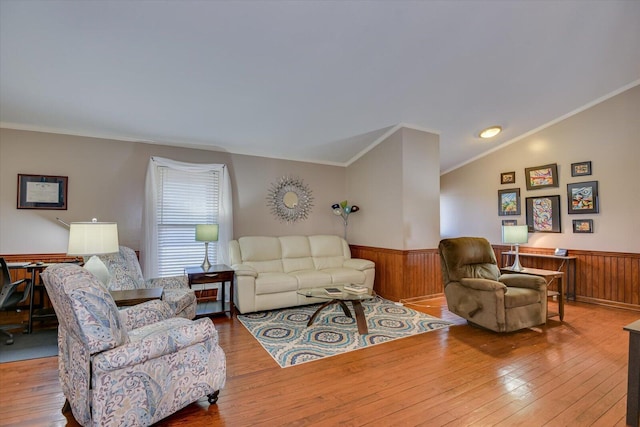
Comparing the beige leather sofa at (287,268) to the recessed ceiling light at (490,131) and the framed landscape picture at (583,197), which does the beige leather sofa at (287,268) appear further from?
the framed landscape picture at (583,197)

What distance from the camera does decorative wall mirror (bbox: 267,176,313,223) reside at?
519 cm

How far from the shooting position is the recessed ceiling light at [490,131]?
15.9 feet

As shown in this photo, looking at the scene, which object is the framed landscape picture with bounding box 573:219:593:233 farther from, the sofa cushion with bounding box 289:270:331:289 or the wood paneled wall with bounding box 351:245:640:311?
the sofa cushion with bounding box 289:270:331:289

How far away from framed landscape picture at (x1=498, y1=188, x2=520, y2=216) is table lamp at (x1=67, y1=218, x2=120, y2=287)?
235 inches

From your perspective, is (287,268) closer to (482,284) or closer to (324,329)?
(324,329)

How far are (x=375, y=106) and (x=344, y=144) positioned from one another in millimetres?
1147

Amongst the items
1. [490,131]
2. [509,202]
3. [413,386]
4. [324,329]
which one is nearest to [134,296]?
[324,329]

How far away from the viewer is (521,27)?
2.92 meters

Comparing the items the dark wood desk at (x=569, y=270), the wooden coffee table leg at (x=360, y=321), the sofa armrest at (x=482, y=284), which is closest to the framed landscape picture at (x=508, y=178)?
the dark wood desk at (x=569, y=270)

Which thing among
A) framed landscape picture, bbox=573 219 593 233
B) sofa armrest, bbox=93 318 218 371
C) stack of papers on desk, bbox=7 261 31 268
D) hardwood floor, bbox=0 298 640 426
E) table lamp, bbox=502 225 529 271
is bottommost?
hardwood floor, bbox=0 298 640 426

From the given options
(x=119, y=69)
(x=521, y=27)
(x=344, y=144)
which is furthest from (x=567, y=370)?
(x=119, y=69)

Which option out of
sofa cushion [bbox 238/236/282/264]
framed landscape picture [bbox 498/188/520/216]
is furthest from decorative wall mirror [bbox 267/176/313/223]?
framed landscape picture [bbox 498/188/520/216]

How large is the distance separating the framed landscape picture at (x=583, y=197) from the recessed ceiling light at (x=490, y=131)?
4.49 ft

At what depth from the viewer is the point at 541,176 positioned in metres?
5.07
